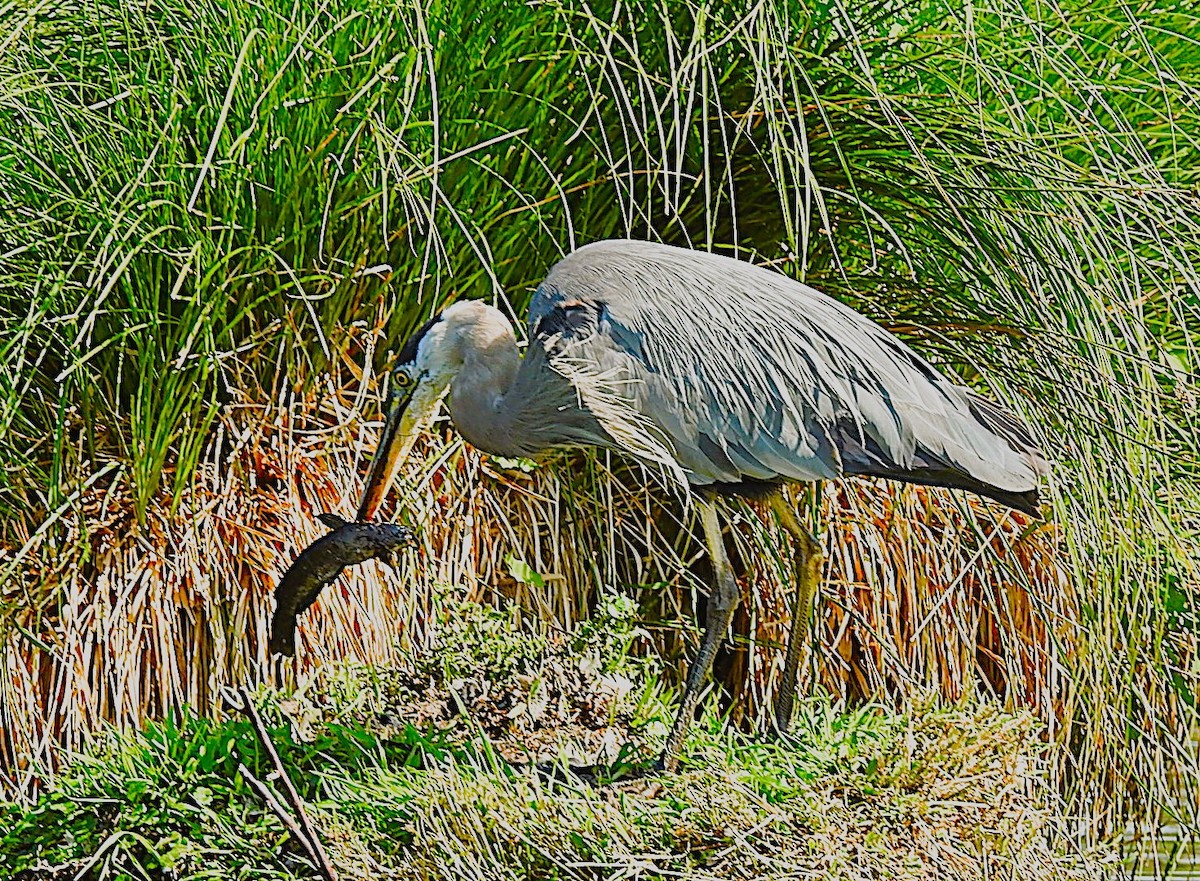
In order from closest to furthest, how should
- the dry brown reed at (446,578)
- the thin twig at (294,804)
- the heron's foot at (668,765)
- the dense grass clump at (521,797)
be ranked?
the thin twig at (294,804), the dense grass clump at (521,797), the heron's foot at (668,765), the dry brown reed at (446,578)

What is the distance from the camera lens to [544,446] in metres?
1.90

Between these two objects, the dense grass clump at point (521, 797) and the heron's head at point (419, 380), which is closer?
the dense grass clump at point (521, 797)

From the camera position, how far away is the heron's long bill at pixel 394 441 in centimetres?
185

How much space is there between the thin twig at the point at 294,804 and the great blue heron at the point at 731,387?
52 centimetres

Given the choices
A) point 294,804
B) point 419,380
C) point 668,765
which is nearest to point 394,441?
point 419,380

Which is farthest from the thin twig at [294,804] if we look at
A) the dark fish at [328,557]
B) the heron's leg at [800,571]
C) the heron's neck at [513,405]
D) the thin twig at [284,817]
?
the heron's leg at [800,571]

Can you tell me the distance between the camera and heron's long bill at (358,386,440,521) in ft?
6.08

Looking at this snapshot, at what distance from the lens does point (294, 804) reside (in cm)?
129

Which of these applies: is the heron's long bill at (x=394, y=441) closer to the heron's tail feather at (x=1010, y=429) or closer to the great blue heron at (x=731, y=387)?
the great blue heron at (x=731, y=387)

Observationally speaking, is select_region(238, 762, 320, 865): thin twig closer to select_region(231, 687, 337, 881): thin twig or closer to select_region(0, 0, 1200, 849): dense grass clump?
select_region(231, 687, 337, 881): thin twig

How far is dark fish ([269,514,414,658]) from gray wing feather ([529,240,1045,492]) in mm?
307

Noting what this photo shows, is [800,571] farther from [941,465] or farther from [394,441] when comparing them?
[394,441]

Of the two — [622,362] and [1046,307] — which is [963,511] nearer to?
[1046,307]

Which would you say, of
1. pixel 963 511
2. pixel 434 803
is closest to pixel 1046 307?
pixel 963 511
